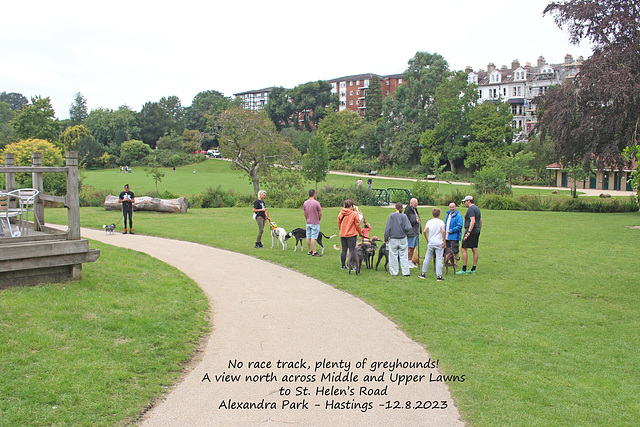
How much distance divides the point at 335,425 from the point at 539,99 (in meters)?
34.8

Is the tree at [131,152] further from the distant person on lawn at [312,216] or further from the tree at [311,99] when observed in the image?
the distant person on lawn at [312,216]

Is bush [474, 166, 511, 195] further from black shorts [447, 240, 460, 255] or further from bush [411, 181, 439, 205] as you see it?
black shorts [447, 240, 460, 255]

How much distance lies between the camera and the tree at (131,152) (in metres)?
96.8

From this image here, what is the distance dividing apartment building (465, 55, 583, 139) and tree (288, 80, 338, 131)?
1295 inches

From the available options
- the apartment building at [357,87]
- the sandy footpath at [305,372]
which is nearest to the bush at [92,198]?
the sandy footpath at [305,372]

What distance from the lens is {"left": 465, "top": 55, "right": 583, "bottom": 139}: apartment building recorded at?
97.1 metres

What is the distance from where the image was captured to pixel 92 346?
652 centimetres

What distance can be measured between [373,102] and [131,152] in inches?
1924

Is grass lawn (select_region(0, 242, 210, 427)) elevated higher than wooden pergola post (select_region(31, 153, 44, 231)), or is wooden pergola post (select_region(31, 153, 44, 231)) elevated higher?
wooden pergola post (select_region(31, 153, 44, 231))

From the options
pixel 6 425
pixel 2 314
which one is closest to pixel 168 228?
pixel 2 314

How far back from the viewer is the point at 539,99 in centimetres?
3484

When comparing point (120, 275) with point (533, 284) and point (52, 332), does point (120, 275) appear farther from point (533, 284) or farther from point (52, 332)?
point (533, 284)

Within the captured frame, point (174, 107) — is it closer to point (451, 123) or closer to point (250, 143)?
point (451, 123)

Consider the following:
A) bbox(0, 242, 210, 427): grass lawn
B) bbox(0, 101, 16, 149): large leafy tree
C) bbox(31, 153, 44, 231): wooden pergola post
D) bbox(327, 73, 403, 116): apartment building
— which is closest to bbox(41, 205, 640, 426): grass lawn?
bbox(0, 242, 210, 427): grass lawn
